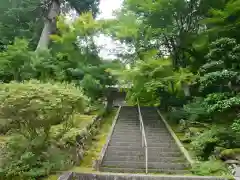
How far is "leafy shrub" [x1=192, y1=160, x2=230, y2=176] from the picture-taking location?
6.55 m

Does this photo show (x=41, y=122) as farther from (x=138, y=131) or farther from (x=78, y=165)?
(x=138, y=131)

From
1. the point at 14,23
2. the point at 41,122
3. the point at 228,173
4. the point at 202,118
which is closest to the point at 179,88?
the point at 202,118

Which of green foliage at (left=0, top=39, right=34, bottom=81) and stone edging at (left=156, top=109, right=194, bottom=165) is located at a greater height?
green foliage at (left=0, top=39, right=34, bottom=81)

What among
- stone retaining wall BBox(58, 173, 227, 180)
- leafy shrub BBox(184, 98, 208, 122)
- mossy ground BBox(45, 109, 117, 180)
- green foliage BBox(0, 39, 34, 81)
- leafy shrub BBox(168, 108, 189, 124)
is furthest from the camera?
green foliage BBox(0, 39, 34, 81)

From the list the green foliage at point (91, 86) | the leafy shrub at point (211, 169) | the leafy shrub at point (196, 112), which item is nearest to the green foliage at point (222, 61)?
the leafy shrub at point (196, 112)

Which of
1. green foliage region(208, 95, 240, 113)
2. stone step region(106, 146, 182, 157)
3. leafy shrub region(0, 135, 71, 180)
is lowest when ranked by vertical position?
stone step region(106, 146, 182, 157)

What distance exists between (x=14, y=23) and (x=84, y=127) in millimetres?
11426

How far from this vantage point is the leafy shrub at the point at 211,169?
6.55 m

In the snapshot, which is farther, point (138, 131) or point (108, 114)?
point (108, 114)

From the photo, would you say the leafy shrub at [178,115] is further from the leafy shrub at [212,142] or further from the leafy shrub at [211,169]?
the leafy shrub at [211,169]

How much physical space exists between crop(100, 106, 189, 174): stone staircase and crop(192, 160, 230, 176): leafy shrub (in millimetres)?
494

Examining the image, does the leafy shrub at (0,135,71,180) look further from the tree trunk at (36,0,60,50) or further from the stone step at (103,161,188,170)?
the tree trunk at (36,0,60,50)

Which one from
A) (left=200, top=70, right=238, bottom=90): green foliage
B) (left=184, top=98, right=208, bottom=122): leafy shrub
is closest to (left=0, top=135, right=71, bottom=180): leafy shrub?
(left=200, top=70, right=238, bottom=90): green foliage

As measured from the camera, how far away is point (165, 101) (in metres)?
14.0
